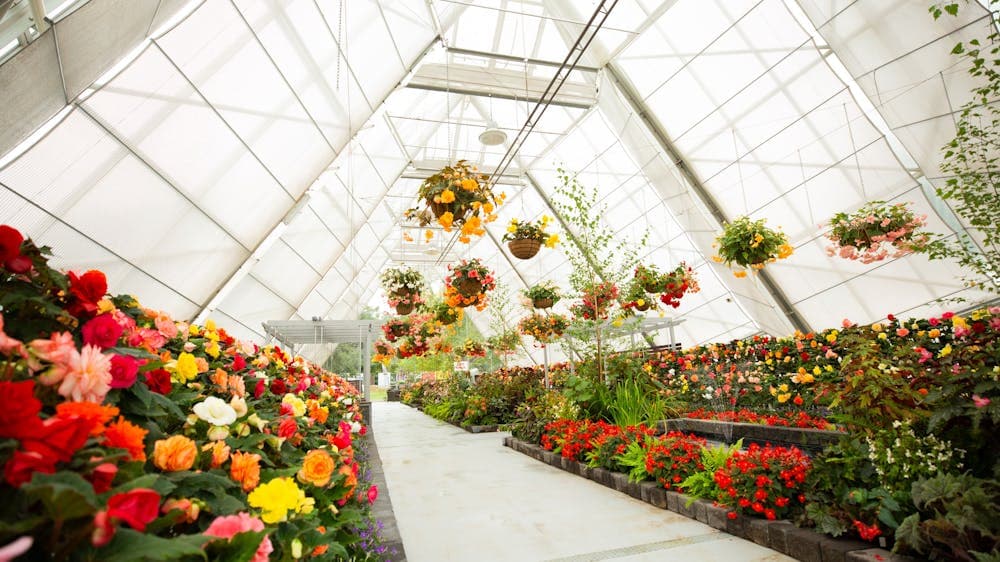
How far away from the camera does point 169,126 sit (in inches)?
154

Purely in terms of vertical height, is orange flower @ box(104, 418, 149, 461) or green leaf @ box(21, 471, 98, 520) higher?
orange flower @ box(104, 418, 149, 461)

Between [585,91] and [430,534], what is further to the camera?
[585,91]

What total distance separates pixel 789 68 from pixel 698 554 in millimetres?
7145

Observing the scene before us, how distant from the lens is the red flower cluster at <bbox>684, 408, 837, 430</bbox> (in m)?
4.16

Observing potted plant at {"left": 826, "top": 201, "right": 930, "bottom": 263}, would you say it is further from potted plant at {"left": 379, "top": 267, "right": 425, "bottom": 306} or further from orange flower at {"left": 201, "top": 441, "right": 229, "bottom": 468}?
orange flower at {"left": 201, "top": 441, "right": 229, "bottom": 468}

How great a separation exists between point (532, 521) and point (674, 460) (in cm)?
107

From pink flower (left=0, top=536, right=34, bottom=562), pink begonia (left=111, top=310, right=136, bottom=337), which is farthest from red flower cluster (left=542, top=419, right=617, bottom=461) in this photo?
pink flower (left=0, top=536, right=34, bottom=562)

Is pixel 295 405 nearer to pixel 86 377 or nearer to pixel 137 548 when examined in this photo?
pixel 86 377

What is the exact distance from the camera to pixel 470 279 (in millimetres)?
5797

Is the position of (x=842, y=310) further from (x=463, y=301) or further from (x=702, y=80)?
(x=463, y=301)

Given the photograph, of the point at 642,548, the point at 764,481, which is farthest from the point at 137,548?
the point at 764,481

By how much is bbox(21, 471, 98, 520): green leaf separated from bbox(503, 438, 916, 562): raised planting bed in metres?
2.51

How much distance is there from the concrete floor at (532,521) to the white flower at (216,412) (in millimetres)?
1783

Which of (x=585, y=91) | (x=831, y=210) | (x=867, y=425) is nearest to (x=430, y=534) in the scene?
(x=867, y=425)
